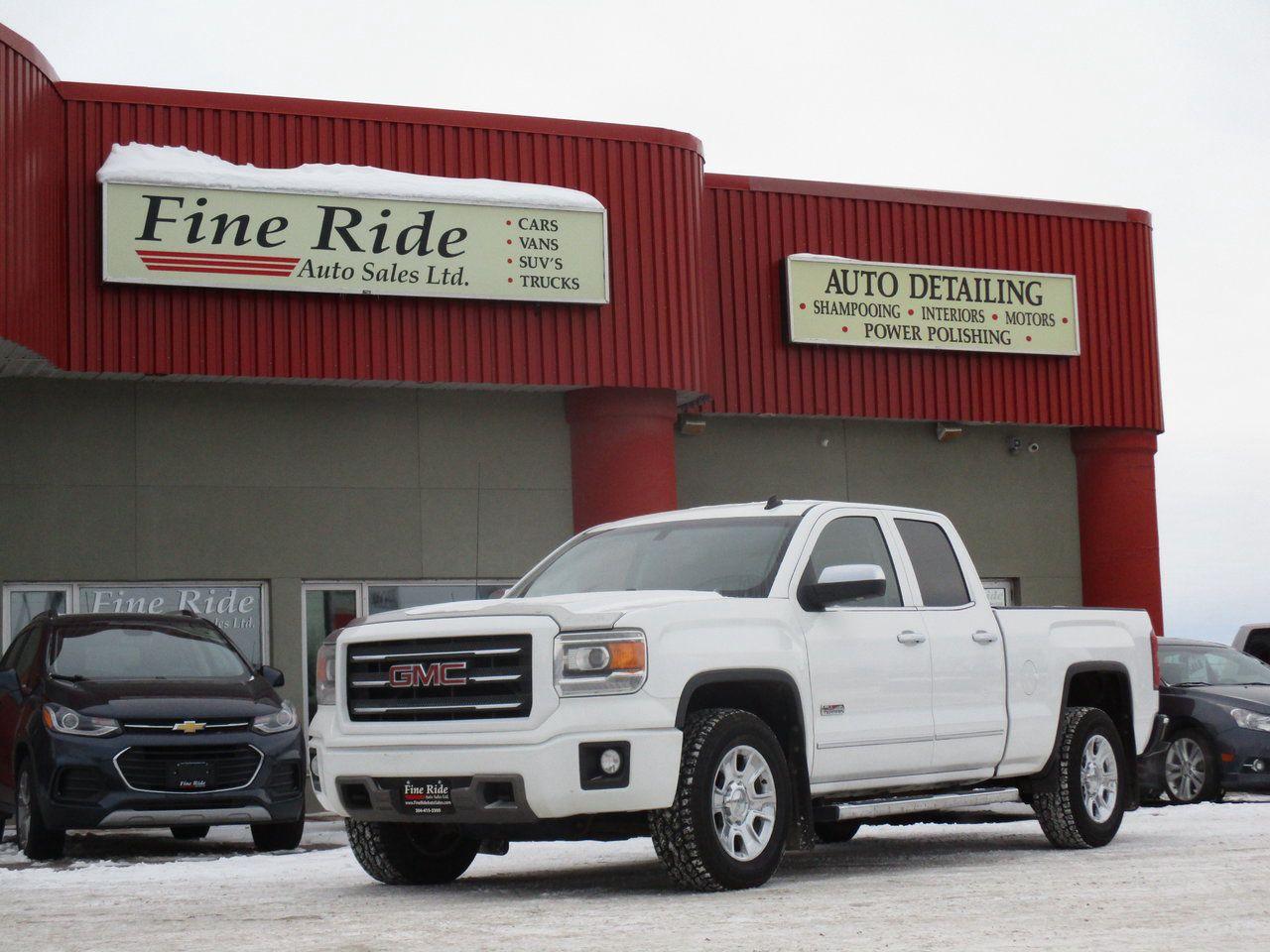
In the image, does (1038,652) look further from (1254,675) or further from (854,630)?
(1254,675)

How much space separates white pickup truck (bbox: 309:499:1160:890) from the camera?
827 cm

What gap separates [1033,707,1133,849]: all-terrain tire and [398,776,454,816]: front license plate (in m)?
4.07

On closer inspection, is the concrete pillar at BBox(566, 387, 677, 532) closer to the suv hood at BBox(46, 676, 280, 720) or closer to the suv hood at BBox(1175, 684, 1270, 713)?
the suv hood at BBox(1175, 684, 1270, 713)

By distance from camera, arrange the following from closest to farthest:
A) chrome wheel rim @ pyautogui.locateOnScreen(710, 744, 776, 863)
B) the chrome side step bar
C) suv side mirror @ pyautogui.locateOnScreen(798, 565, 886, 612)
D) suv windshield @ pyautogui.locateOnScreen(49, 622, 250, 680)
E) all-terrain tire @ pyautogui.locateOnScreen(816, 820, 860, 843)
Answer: chrome wheel rim @ pyautogui.locateOnScreen(710, 744, 776, 863), suv side mirror @ pyautogui.locateOnScreen(798, 565, 886, 612), the chrome side step bar, all-terrain tire @ pyautogui.locateOnScreen(816, 820, 860, 843), suv windshield @ pyautogui.locateOnScreen(49, 622, 250, 680)

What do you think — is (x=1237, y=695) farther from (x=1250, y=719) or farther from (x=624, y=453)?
(x=624, y=453)

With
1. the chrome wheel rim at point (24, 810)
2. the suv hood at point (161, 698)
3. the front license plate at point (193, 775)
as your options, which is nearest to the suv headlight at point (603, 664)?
the front license plate at point (193, 775)

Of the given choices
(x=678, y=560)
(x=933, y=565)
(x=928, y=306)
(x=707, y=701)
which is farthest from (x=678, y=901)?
(x=928, y=306)

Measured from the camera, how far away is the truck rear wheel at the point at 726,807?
27.3ft

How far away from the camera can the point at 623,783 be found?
8141 millimetres

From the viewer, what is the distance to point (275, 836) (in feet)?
42.8

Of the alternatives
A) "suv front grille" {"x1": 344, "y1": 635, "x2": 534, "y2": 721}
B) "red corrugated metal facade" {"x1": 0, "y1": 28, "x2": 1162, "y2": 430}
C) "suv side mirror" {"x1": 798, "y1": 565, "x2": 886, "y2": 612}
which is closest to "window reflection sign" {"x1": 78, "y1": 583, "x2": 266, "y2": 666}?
"red corrugated metal facade" {"x1": 0, "y1": 28, "x2": 1162, "y2": 430}

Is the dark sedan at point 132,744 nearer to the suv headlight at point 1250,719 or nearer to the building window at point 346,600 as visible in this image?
the building window at point 346,600

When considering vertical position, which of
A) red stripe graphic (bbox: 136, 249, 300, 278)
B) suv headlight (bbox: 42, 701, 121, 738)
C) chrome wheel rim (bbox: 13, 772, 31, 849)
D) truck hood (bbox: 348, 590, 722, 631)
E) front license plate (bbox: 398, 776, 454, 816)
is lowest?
chrome wheel rim (bbox: 13, 772, 31, 849)

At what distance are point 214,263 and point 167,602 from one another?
3511mm
